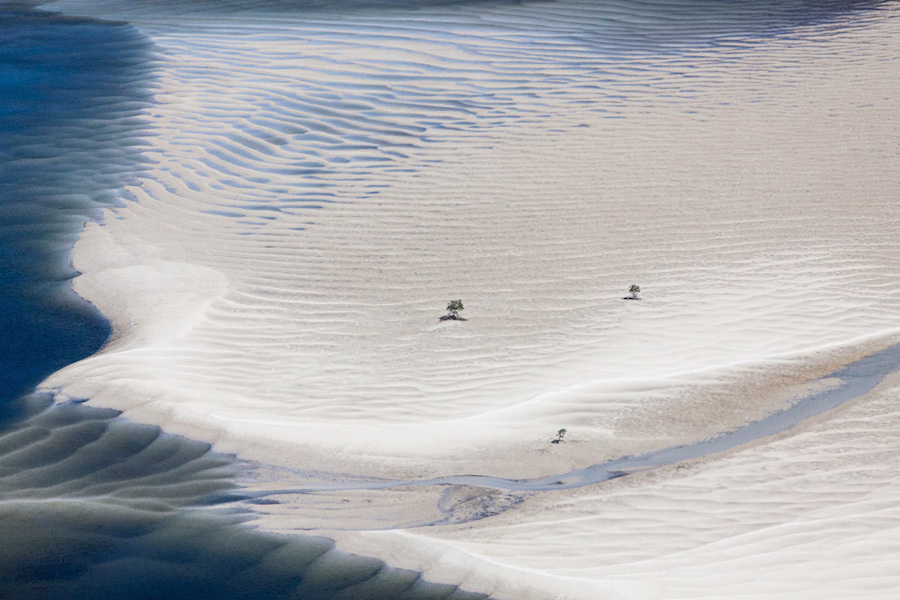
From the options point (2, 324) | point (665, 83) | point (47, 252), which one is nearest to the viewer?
point (2, 324)

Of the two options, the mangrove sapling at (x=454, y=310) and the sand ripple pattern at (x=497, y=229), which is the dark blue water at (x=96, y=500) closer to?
the sand ripple pattern at (x=497, y=229)

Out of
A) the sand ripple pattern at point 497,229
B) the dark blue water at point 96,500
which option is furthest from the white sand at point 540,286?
the dark blue water at point 96,500

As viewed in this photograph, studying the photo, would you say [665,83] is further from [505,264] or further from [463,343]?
[463,343]

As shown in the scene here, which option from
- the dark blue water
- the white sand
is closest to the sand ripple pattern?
the white sand

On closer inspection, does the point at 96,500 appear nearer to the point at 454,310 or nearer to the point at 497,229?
the point at 454,310

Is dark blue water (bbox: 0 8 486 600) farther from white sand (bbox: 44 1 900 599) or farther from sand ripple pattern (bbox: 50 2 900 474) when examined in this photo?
sand ripple pattern (bbox: 50 2 900 474)

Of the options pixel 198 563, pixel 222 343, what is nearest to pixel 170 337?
pixel 222 343

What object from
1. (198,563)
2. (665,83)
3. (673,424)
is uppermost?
(665,83)
